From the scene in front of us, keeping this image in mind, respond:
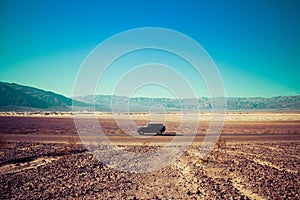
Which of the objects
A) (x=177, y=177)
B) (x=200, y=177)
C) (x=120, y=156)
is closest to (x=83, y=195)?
(x=177, y=177)

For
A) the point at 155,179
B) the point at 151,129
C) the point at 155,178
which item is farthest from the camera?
the point at 151,129

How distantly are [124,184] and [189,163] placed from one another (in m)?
4.93

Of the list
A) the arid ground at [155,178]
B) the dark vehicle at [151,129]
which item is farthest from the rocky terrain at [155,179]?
the dark vehicle at [151,129]

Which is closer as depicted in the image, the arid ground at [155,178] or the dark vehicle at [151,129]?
the arid ground at [155,178]

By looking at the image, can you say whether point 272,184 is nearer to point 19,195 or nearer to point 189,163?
point 189,163

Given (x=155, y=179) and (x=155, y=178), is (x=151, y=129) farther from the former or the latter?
(x=155, y=179)

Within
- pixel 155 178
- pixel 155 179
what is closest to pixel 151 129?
pixel 155 178

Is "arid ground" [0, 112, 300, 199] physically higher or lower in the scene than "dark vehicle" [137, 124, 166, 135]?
lower

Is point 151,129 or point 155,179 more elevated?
point 151,129

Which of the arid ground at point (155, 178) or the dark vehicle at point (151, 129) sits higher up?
the dark vehicle at point (151, 129)

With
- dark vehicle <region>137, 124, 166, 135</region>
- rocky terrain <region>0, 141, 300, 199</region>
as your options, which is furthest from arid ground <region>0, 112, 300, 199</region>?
dark vehicle <region>137, 124, 166, 135</region>

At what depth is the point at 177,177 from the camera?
10.4 m

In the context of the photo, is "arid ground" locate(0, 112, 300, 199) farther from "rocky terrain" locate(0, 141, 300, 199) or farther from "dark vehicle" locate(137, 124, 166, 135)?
"dark vehicle" locate(137, 124, 166, 135)

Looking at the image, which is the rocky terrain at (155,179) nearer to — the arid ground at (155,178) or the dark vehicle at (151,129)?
the arid ground at (155,178)
